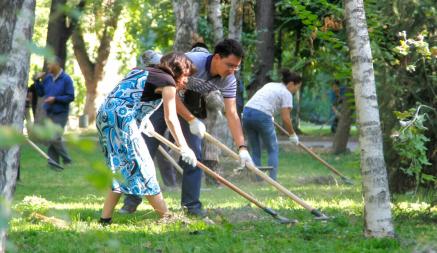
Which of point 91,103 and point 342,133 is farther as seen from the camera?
point 91,103

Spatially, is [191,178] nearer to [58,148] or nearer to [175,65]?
[175,65]

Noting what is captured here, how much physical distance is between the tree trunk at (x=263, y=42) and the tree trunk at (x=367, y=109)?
15.2 meters

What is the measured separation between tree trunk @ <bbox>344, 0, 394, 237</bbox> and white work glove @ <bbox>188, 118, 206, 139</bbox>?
5.89 ft

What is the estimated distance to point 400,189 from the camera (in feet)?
31.0

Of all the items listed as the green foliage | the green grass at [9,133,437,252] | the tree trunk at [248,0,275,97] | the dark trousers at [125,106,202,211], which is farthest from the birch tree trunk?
the green foliage

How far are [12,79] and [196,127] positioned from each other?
337cm

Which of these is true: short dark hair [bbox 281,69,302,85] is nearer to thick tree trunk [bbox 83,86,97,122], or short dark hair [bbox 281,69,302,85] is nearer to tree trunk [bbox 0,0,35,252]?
tree trunk [bbox 0,0,35,252]

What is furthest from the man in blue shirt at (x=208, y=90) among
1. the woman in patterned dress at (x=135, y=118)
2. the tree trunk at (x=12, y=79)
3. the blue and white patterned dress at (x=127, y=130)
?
the tree trunk at (x=12, y=79)

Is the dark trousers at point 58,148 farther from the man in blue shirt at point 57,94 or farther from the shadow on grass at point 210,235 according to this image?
the shadow on grass at point 210,235

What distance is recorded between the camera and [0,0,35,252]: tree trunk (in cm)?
420

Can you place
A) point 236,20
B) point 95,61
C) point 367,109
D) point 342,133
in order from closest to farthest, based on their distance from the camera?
point 367,109
point 236,20
point 342,133
point 95,61

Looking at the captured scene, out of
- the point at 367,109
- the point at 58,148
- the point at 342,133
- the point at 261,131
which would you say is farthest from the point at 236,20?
the point at 367,109

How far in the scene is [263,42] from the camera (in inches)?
845

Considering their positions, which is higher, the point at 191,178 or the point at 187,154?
the point at 187,154
